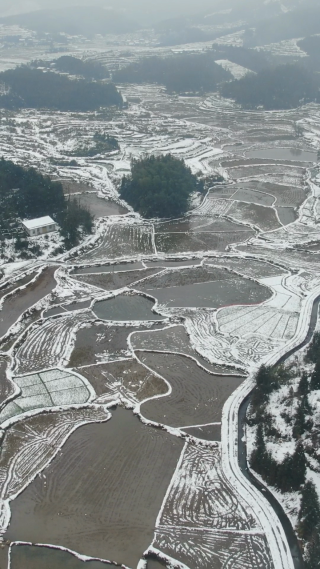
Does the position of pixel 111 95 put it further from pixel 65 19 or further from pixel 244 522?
pixel 65 19

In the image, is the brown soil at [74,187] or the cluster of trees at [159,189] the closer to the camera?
the cluster of trees at [159,189]

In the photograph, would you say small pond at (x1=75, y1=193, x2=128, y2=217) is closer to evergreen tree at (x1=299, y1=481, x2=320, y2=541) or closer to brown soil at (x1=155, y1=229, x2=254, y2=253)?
brown soil at (x1=155, y1=229, x2=254, y2=253)

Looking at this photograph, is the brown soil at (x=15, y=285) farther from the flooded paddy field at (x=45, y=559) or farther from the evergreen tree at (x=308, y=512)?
the evergreen tree at (x=308, y=512)

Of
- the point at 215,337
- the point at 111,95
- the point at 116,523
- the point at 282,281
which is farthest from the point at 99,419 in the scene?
the point at 111,95

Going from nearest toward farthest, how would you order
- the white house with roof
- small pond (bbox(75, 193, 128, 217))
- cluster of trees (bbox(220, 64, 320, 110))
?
the white house with roof, small pond (bbox(75, 193, 128, 217)), cluster of trees (bbox(220, 64, 320, 110))

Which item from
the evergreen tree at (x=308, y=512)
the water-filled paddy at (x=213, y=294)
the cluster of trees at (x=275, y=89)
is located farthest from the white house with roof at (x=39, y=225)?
the cluster of trees at (x=275, y=89)

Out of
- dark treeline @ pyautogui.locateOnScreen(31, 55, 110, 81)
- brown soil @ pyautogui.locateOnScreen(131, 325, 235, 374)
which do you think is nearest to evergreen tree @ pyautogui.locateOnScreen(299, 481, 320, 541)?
brown soil @ pyautogui.locateOnScreen(131, 325, 235, 374)

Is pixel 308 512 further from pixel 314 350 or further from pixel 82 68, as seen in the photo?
pixel 82 68

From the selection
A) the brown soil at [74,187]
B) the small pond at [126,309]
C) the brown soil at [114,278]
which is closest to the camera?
the small pond at [126,309]

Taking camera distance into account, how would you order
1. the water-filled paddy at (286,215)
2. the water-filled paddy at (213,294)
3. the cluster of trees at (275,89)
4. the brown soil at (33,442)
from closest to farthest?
the brown soil at (33,442)
the water-filled paddy at (213,294)
the water-filled paddy at (286,215)
the cluster of trees at (275,89)
